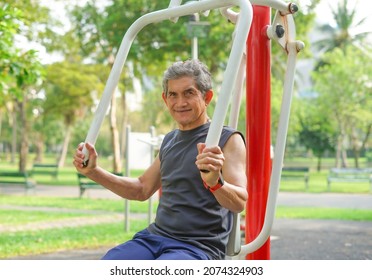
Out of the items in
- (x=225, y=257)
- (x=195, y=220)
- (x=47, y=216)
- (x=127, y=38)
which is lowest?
(x=47, y=216)

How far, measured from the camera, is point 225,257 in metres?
2.30

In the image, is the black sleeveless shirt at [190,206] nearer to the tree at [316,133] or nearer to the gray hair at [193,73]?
the gray hair at [193,73]

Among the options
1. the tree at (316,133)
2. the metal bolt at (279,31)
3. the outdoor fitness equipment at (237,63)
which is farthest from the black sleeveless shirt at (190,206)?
the tree at (316,133)

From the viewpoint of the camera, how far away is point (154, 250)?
2.23 m

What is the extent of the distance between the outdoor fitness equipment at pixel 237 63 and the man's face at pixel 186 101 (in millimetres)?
186

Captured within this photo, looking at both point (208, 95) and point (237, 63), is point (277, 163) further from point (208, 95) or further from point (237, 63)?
point (237, 63)

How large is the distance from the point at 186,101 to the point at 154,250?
550mm

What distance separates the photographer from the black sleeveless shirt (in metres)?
2.18

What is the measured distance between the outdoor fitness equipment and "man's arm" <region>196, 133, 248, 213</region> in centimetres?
5

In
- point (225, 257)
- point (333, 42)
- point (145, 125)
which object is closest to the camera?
point (225, 257)

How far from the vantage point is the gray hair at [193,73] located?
2.25 m

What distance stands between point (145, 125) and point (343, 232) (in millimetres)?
46650

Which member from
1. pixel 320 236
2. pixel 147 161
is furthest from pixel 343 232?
pixel 147 161

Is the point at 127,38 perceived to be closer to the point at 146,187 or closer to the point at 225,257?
the point at 146,187
